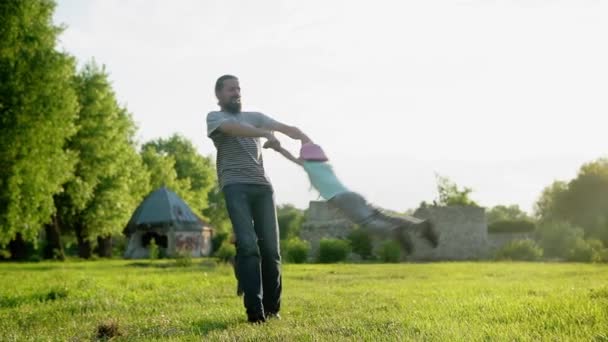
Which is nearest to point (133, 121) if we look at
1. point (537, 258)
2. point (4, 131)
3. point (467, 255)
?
point (4, 131)

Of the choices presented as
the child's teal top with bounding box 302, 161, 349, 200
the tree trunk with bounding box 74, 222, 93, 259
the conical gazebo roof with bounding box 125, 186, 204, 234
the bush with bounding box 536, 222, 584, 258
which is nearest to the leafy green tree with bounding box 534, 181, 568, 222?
the bush with bounding box 536, 222, 584, 258

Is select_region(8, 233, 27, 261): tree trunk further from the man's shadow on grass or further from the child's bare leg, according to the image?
the child's bare leg

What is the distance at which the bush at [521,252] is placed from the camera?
1191 inches

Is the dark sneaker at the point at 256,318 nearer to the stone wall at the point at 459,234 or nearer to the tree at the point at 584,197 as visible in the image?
the stone wall at the point at 459,234

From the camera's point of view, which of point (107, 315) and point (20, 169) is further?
point (20, 169)

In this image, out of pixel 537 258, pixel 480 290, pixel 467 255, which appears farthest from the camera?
pixel 467 255

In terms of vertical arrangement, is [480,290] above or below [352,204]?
below

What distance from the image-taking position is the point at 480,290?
9383 millimetres

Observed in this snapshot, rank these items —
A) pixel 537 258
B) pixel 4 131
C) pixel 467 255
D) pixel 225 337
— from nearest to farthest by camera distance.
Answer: pixel 225 337 < pixel 4 131 < pixel 537 258 < pixel 467 255

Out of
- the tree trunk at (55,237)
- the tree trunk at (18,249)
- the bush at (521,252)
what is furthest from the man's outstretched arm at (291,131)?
the tree trunk at (18,249)

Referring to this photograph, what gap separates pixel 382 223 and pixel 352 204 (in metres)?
0.27

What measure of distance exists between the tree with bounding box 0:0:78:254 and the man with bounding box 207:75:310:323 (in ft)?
71.5

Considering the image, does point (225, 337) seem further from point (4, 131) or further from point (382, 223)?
point (4, 131)

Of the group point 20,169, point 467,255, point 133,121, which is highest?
point 133,121
